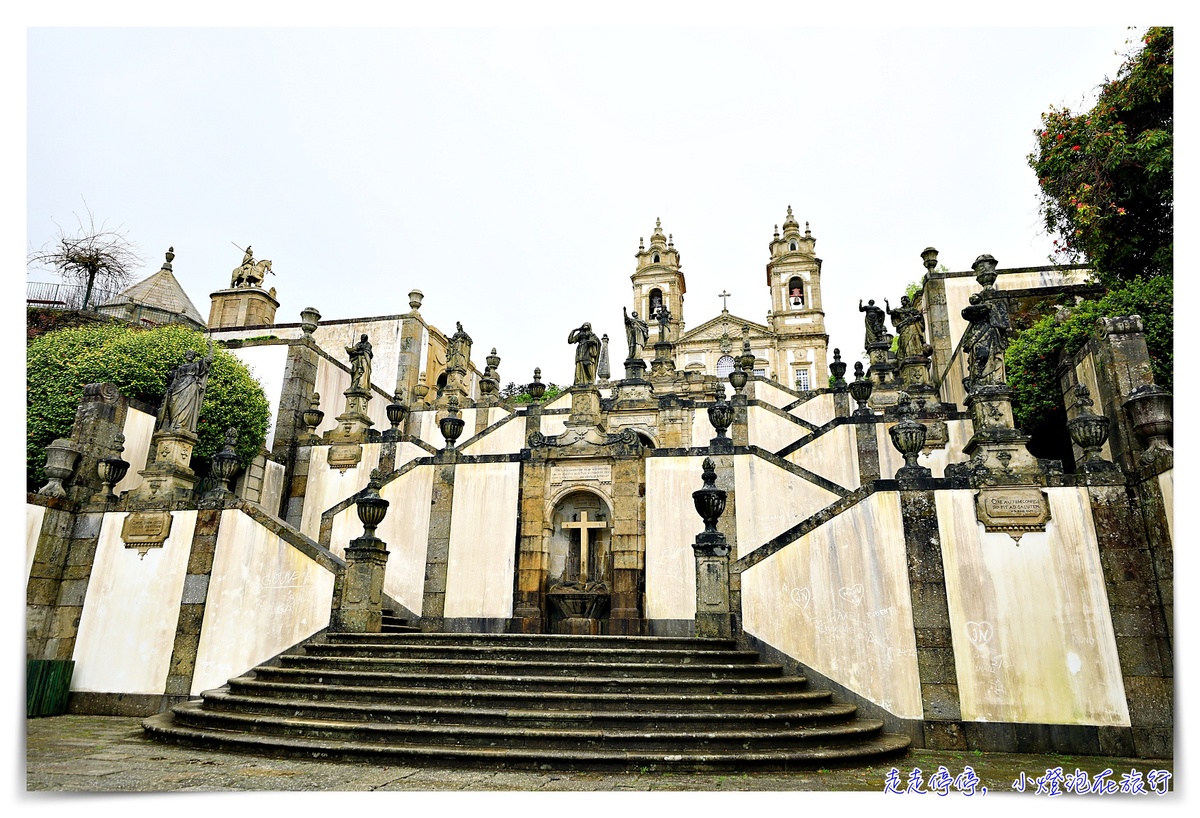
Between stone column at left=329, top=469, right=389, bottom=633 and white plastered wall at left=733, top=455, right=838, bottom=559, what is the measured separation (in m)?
6.32

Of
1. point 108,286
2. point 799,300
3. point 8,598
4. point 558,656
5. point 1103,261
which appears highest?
point 799,300

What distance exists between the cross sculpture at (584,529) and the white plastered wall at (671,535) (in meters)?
1.13

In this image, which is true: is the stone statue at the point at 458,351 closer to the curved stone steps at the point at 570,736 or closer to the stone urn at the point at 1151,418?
the curved stone steps at the point at 570,736

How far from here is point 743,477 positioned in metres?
12.9

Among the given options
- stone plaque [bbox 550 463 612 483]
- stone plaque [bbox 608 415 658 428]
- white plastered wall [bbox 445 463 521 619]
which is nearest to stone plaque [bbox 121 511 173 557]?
white plastered wall [bbox 445 463 521 619]

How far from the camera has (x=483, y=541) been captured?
13109 mm

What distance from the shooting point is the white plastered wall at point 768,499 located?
12555 mm

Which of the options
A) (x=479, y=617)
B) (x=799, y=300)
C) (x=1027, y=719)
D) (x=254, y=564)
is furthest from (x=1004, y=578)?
(x=799, y=300)

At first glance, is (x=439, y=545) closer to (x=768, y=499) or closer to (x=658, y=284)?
(x=768, y=499)

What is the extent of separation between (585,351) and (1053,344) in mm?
9585

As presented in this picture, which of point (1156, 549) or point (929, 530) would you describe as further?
point (929, 530)

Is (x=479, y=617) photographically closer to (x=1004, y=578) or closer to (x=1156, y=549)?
(x=1004, y=578)

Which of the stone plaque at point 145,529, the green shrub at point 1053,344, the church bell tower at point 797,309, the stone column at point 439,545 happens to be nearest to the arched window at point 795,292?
the church bell tower at point 797,309

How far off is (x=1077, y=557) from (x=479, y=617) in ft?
31.2
